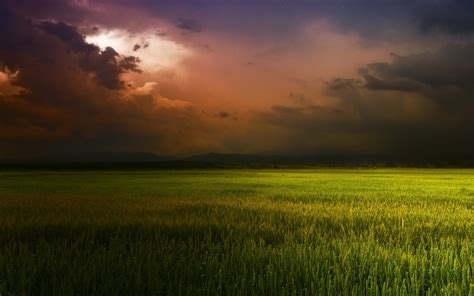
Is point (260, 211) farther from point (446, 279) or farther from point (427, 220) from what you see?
point (446, 279)

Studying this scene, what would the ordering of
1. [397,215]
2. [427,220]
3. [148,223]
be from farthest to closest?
[397,215] → [427,220] → [148,223]

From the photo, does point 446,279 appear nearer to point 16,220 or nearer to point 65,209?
point 16,220

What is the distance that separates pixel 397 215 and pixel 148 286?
8942 mm

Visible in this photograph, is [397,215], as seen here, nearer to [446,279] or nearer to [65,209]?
[446,279]

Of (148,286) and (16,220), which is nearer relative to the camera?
(148,286)

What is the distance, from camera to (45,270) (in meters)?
4.94

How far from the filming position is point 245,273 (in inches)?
183

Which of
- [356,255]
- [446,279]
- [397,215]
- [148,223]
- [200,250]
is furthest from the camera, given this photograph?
[397,215]

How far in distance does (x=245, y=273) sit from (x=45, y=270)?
2238mm

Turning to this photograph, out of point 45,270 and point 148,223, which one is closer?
point 45,270

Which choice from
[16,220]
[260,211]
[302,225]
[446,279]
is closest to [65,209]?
[16,220]

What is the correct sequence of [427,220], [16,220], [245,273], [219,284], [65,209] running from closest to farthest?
[219,284] → [245,273] → [16,220] → [427,220] → [65,209]

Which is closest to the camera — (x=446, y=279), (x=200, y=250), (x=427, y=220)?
(x=446, y=279)

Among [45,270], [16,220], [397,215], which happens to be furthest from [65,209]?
[397,215]
